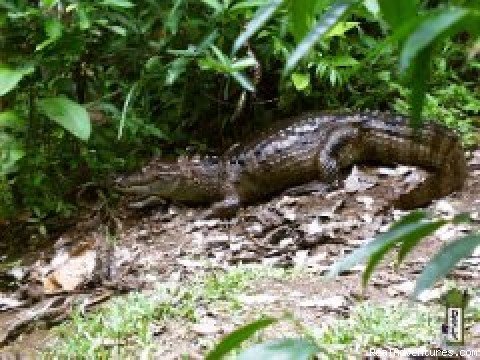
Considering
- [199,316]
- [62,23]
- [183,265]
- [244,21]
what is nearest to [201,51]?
[244,21]

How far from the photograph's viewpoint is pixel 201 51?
4535mm

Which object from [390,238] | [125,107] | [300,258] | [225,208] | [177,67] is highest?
[390,238]

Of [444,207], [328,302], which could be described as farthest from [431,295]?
[444,207]

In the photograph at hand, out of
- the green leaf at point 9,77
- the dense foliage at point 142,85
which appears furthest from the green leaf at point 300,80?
the green leaf at point 9,77

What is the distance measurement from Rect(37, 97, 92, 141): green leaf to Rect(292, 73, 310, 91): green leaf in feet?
5.51

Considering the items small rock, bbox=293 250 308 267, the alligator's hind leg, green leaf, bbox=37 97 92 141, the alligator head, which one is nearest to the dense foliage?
green leaf, bbox=37 97 92 141

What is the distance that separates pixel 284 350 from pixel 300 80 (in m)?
4.49

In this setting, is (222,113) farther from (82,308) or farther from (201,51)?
(82,308)

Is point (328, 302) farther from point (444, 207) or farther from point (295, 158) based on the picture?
point (295, 158)

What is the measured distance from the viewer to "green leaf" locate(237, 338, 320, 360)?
71 centimetres

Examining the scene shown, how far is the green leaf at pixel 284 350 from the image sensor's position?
71 cm

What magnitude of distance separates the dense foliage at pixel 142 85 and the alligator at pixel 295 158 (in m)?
0.26

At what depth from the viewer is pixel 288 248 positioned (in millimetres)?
3877

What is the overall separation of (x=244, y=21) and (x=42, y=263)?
1805mm
